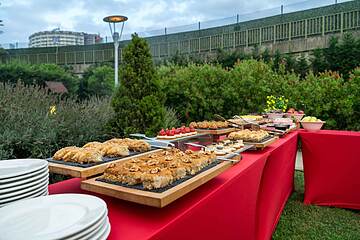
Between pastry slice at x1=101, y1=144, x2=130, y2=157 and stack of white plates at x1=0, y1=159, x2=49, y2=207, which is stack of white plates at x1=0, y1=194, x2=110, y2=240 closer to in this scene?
stack of white plates at x1=0, y1=159, x2=49, y2=207

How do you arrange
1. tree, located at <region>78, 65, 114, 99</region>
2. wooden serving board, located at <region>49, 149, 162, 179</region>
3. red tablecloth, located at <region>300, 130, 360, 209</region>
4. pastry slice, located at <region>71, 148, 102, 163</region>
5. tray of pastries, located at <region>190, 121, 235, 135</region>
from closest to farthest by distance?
wooden serving board, located at <region>49, 149, 162, 179</region>
pastry slice, located at <region>71, 148, 102, 163</region>
tray of pastries, located at <region>190, 121, 235, 135</region>
red tablecloth, located at <region>300, 130, 360, 209</region>
tree, located at <region>78, 65, 114, 99</region>

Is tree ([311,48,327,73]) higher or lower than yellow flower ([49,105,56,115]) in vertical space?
higher

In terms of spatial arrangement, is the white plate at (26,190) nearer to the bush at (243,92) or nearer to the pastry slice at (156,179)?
the pastry slice at (156,179)

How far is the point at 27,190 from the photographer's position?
868 mm

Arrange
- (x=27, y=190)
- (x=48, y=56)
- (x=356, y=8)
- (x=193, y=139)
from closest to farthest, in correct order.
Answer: (x=27, y=190), (x=193, y=139), (x=356, y=8), (x=48, y=56)

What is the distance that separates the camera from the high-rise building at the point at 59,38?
18.7 metres

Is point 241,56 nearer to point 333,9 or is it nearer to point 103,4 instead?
point 333,9

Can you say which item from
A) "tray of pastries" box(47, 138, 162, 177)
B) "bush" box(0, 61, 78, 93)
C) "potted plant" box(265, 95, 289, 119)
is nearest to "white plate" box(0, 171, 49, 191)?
"tray of pastries" box(47, 138, 162, 177)

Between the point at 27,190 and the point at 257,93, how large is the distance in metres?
5.34

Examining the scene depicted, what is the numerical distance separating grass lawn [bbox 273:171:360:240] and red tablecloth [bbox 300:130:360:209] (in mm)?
126

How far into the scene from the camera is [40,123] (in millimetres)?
2686

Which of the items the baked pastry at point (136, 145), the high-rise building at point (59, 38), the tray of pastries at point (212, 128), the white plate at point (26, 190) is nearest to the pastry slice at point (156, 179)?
the white plate at point (26, 190)

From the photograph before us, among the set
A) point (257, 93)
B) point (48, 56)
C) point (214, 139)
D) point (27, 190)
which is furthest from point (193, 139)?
point (48, 56)

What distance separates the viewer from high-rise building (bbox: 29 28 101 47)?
61.3 feet
